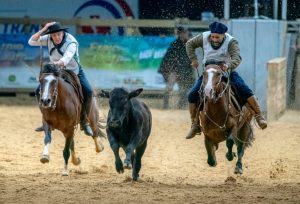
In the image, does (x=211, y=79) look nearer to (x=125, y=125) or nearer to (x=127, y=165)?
(x=125, y=125)

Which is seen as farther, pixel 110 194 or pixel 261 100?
pixel 261 100

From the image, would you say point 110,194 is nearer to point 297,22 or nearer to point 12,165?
point 12,165

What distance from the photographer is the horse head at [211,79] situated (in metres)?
13.4

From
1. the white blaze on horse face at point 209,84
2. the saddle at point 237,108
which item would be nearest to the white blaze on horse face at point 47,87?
the saddle at point 237,108

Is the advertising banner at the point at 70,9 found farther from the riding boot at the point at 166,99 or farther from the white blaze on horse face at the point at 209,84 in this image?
the white blaze on horse face at the point at 209,84

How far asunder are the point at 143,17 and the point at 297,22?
481cm

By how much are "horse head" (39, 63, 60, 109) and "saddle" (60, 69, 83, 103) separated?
425 mm

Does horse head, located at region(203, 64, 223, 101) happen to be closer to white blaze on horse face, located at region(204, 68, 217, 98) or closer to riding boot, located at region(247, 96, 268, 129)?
white blaze on horse face, located at region(204, 68, 217, 98)

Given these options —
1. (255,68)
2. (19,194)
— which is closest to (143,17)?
(255,68)

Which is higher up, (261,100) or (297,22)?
(297,22)

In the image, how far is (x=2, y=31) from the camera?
26297 mm

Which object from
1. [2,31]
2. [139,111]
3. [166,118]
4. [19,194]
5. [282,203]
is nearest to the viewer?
[282,203]

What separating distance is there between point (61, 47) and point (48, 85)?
3.21ft

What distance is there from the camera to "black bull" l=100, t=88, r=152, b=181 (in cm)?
1332
